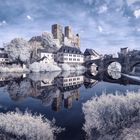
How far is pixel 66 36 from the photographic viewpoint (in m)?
162

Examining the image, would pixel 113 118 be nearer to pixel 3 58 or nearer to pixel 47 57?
pixel 3 58

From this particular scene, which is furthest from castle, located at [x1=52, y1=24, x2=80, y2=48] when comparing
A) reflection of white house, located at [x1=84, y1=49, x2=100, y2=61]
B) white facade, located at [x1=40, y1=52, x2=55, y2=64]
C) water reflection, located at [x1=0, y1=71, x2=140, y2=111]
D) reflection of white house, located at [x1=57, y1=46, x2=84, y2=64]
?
water reflection, located at [x1=0, y1=71, x2=140, y2=111]

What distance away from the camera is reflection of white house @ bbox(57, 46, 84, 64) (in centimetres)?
→ 10164

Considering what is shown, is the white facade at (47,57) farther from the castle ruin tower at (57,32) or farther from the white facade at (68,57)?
the castle ruin tower at (57,32)

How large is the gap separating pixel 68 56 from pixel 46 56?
42.4 ft

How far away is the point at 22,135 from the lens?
13125mm

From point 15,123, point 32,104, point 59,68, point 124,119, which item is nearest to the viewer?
point 15,123

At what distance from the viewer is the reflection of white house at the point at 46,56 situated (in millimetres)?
93194

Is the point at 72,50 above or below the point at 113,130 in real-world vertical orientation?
above

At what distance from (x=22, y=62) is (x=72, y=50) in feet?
118

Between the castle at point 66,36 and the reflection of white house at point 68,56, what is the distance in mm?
33987

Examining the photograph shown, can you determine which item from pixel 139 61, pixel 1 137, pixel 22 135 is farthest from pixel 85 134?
pixel 139 61

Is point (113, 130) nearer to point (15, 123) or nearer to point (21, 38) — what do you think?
point (15, 123)

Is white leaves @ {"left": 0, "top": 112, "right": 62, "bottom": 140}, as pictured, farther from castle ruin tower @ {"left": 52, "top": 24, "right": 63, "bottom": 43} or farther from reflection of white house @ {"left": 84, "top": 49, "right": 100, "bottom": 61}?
castle ruin tower @ {"left": 52, "top": 24, "right": 63, "bottom": 43}
